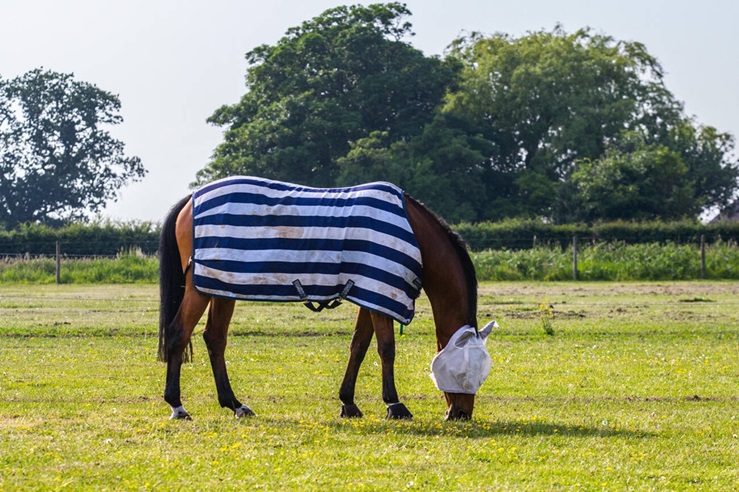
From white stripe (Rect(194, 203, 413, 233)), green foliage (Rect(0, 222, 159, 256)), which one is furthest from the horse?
green foliage (Rect(0, 222, 159, 256))

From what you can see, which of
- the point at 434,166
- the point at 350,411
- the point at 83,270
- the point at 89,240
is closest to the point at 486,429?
the point at 350,411

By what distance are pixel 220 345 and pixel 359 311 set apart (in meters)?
1.38

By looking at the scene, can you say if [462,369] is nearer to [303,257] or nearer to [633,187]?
[303,257]

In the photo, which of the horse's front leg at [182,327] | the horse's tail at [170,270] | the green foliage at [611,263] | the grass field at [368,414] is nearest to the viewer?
the grass field at [368,414]

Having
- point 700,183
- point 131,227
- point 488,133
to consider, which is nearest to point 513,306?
point 131,227

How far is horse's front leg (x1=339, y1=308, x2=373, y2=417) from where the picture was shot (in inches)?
389

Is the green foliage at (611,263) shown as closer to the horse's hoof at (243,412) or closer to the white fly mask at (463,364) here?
the white fly mask at (463,364)

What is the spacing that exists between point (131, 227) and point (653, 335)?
1165 inches

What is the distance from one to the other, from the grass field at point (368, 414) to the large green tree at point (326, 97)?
1395 inches

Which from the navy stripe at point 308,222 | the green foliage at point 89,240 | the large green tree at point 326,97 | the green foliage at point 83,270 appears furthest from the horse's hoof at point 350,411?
the large green tree at point 326,97

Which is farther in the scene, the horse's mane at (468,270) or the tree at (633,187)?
the tree at (633,187)

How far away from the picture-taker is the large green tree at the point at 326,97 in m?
55.3

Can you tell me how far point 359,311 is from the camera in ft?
32.9

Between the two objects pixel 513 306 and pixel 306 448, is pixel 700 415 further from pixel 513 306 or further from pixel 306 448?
pixel 513 306
